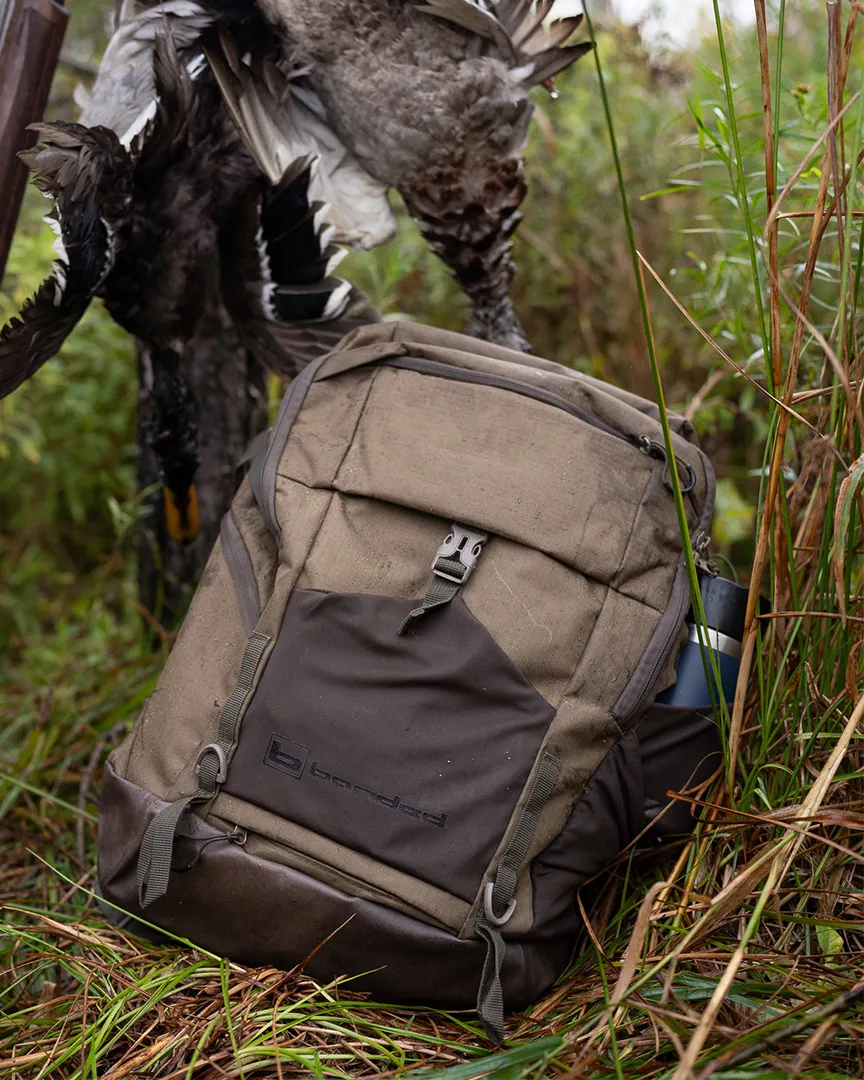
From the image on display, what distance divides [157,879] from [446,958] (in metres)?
0.48

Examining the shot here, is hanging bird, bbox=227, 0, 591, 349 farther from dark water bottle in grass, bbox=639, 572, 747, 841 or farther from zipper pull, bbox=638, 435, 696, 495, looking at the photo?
dark water bottle in grass, bbox=639, 572, 747, 841

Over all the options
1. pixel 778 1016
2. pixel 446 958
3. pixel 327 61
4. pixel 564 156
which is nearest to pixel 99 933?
pixel 446 958

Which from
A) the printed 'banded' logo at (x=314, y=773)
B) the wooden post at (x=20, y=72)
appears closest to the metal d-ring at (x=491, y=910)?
the printed 'banded' logo at (x=314, y=773)

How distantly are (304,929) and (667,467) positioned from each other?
98 centimetres

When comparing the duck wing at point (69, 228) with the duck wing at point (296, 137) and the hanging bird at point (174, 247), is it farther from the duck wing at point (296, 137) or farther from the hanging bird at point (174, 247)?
the duck wing at point (296, 137)

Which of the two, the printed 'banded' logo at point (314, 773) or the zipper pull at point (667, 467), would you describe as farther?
the zipper pull at point (667, 467)

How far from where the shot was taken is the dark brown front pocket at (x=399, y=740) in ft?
4.74

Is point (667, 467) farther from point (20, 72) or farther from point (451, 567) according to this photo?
point (20, 72)

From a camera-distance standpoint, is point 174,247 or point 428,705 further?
point 174,247

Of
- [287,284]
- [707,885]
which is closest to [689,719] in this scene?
[707,885]

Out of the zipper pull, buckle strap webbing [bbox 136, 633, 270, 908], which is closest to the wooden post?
buckle strap webbing [bbox 136, 633, 270, 908]

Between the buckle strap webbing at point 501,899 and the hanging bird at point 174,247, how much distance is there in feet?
4.43

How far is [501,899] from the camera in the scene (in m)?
1.41

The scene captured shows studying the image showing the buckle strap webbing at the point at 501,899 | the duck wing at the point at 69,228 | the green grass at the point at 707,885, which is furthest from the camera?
the duck wing at the point at 69,228
